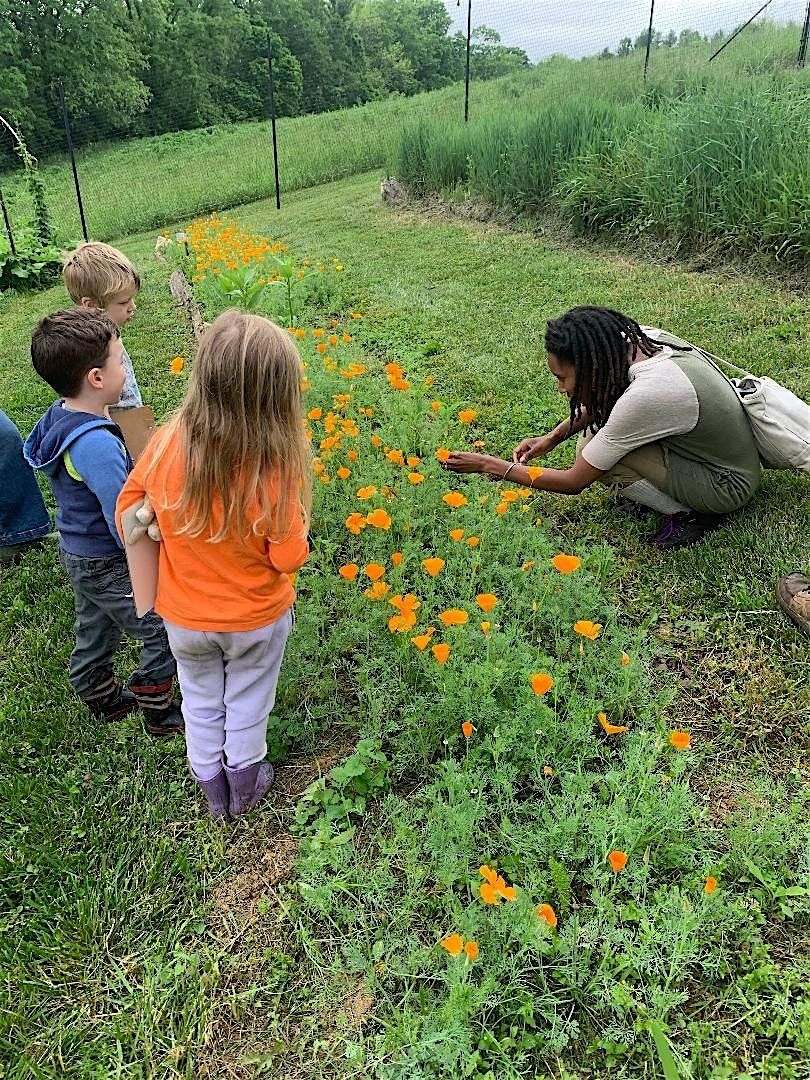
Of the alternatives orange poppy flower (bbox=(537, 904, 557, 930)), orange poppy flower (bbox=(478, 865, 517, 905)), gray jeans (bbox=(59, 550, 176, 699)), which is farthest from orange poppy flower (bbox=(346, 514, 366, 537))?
orange poppy flower (bbox=(537, 904, 557, 930))

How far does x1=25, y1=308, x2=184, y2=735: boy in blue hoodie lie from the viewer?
7.96 feet

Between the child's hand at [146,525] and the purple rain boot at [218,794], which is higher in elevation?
the child's hand at [146,525]

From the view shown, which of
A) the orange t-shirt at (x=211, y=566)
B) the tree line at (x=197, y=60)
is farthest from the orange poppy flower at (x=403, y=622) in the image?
the tree line at (x=197, y=60)

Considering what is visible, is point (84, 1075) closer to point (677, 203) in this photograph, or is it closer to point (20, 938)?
point (20, 938)

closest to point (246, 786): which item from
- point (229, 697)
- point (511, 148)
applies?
point (229, 697)

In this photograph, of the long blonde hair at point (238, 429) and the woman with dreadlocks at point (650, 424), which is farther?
the woman with dreadlocks at point (650, 424)

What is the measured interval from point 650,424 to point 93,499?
2199 millimetres

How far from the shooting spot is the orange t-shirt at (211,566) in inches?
81.9

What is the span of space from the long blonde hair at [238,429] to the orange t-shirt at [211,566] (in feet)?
0.14

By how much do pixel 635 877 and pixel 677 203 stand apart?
6.20 meters

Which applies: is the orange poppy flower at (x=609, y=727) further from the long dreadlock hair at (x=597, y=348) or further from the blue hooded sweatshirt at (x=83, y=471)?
the blue hooded sweatshirt at (x=83, y=471)

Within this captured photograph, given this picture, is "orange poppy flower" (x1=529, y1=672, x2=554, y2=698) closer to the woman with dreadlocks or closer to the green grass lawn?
the green grass lawn

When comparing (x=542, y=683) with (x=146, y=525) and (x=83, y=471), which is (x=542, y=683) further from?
(x=83, y=471)

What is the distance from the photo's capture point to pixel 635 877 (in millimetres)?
1904
